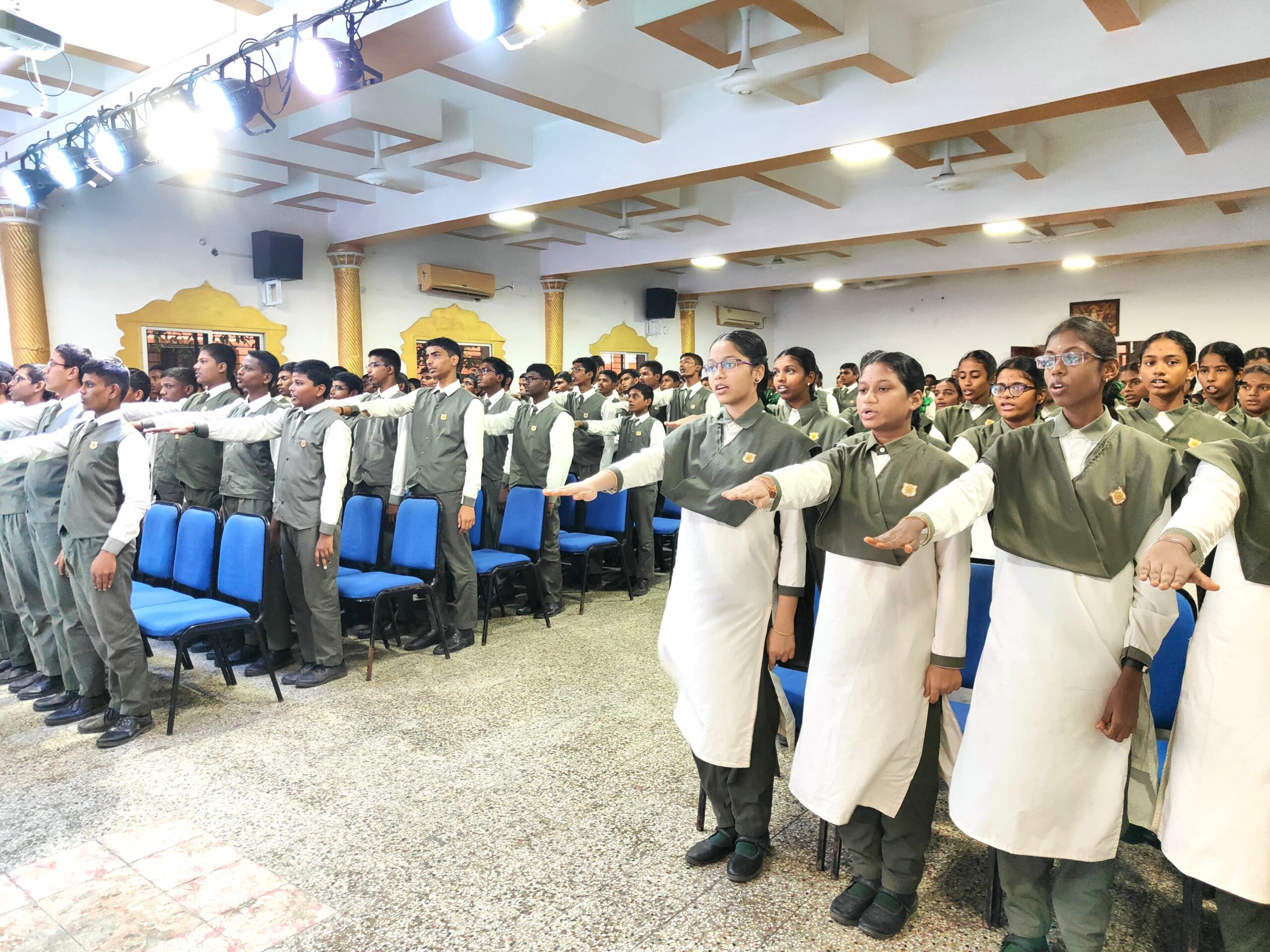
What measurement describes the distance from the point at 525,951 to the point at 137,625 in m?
2.23

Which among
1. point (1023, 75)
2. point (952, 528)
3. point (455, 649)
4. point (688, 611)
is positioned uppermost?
point (1023, 75)

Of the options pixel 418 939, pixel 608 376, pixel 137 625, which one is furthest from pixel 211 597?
pixel 608 376

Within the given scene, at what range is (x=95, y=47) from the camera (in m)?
4.61

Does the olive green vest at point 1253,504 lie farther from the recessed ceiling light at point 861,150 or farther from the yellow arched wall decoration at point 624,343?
the yellow arched wall decoration at point 624,343

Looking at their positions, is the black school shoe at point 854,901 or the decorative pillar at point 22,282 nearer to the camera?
the black school shoe at point 854,901

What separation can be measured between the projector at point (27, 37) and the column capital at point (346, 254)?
182 inches

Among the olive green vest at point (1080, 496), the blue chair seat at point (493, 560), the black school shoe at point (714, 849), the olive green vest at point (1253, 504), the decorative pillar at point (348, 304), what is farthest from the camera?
the decorative pillar at point (348, 304)

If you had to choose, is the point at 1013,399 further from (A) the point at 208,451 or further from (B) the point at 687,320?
(B) the point at 687,320

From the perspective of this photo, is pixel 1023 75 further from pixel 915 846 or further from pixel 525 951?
pixel 525 951

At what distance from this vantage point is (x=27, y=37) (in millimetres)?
3660

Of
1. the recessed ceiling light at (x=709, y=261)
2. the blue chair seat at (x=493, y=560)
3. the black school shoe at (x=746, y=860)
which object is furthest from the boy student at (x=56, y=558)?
the recessed ceiling light at (x=709, y=261)

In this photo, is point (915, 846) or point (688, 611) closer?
point (915, 846)

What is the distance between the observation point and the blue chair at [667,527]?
19.5 feet

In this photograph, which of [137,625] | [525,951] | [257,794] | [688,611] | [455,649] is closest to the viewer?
[525,951]
